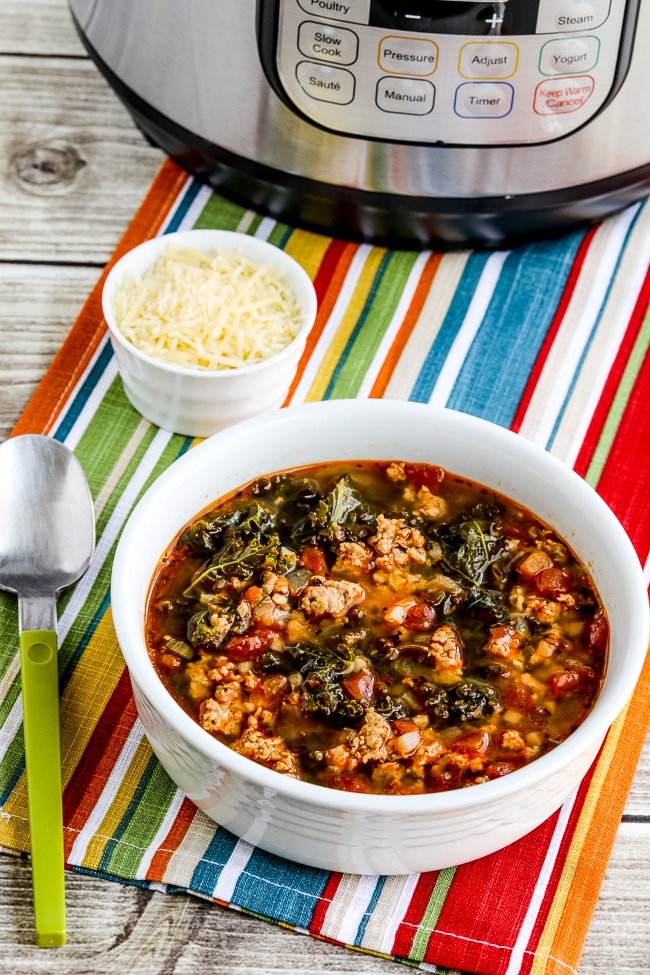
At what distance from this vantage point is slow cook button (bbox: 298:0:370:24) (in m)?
1.44

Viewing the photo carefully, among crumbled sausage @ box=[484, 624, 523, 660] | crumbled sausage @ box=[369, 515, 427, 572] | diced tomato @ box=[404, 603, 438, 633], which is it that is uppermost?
crumbled sausage @ box=[369, 515, 427, 572]

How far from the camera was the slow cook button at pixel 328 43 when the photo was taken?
148 centimetres

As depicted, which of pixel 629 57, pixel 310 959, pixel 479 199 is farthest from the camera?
pixel 479 199

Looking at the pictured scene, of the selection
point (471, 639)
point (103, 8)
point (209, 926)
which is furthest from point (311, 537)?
point (103, 8)

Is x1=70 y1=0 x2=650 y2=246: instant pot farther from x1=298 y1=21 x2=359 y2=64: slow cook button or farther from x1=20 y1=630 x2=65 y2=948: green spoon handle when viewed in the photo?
x1=20 y1=630 x2=65 y2=948: green spoon handle

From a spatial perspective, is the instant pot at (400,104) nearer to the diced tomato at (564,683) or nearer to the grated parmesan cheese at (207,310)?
the grated parmesan cheese at (207,310)

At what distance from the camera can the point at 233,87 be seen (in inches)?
63.7

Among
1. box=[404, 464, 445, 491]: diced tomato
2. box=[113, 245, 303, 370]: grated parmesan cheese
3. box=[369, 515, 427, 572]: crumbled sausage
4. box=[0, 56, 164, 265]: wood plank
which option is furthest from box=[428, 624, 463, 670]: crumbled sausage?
box=[0, 56, 164, 265]: wood plank

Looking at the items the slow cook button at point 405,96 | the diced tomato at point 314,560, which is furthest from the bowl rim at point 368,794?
the slow cook button at point 405,96

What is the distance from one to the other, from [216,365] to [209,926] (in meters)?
0.72

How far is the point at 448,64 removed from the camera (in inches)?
58.6

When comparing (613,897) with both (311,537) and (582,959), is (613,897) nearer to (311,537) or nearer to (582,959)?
(582,959)

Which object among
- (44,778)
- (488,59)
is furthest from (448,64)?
(44,778)

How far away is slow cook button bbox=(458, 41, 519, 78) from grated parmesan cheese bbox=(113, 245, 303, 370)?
39 centimetres
